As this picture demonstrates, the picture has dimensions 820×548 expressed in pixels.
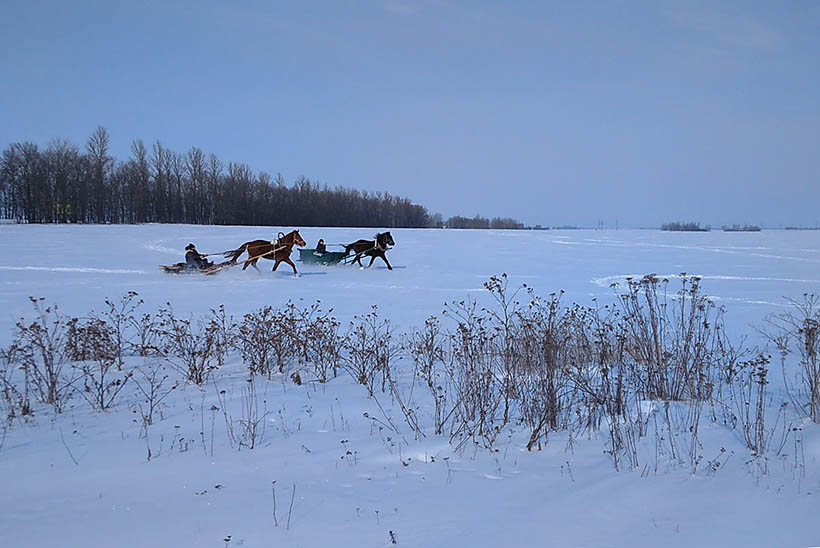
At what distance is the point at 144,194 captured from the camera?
61.6m

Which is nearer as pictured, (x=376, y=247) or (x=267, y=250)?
(x=267, y=250)

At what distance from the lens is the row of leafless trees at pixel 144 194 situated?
5728 cm

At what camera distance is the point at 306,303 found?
12977 millimetres

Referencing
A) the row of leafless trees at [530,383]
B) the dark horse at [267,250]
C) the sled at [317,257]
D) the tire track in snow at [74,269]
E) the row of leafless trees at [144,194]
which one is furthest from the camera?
the row of leafless trees at [144,194]

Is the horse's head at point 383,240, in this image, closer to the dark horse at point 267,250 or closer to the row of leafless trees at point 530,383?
the dark horse at point 267,250

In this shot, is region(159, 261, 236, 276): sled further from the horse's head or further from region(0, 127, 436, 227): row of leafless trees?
region(0, 127, 436, 227): row of leafless trees

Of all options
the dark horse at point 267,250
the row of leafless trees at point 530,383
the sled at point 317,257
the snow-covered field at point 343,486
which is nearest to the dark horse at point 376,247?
the sled at point 317,257

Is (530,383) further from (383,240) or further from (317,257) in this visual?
(317,257)

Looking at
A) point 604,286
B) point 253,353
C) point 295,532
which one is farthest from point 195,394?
point 604,286

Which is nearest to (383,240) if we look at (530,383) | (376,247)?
(376,247)

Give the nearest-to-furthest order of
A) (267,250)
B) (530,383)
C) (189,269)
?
(530,383) → (189,269) → (267,250)

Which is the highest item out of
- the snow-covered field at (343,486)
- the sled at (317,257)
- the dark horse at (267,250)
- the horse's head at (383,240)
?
the horse's head at (383,240)

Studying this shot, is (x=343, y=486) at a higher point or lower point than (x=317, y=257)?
lower

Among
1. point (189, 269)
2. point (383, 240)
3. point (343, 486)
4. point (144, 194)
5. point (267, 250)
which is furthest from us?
point (144, 194)
